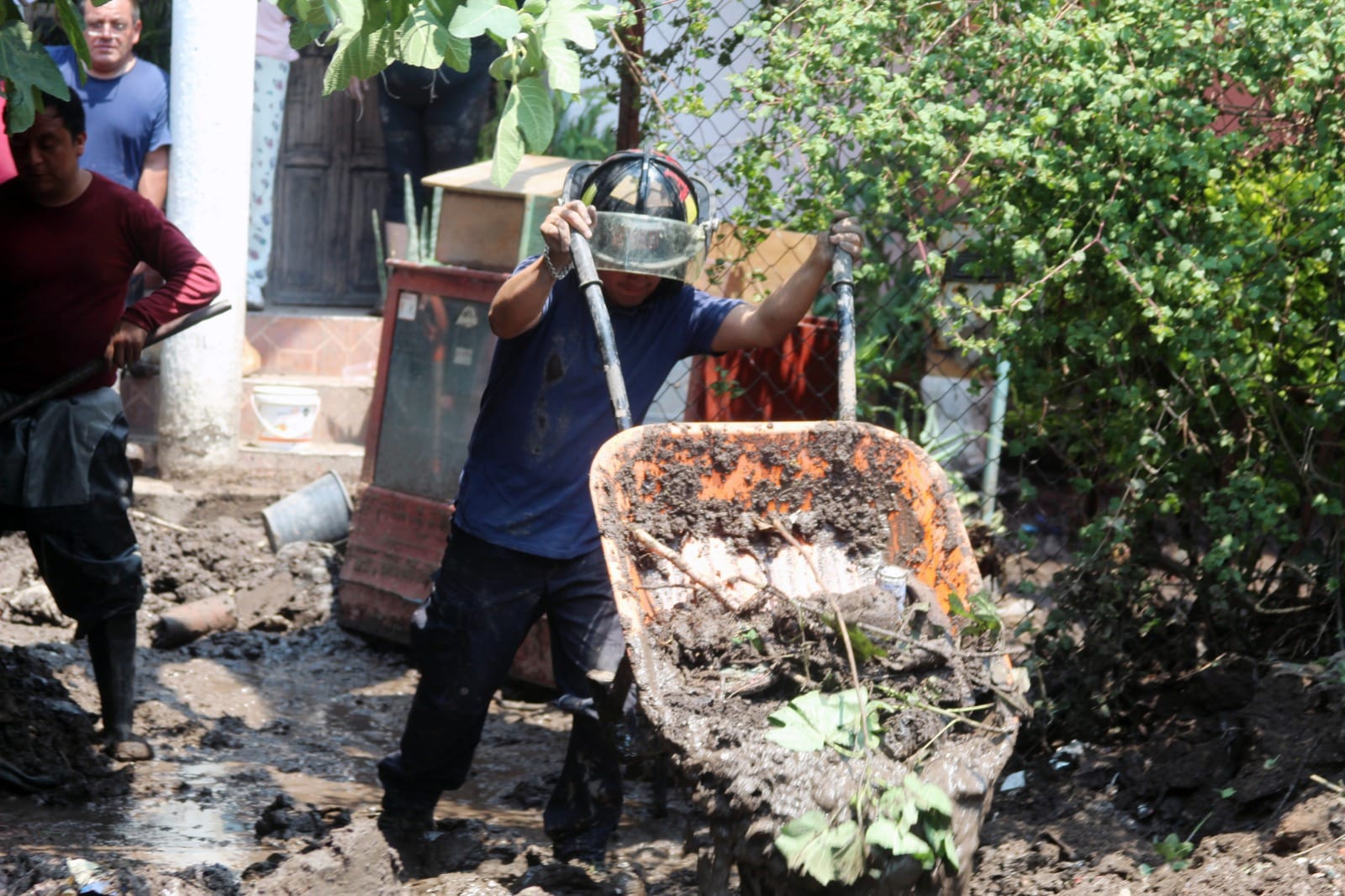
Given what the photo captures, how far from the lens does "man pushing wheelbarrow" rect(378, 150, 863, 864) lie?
371cm

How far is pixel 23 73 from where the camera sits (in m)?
2.92

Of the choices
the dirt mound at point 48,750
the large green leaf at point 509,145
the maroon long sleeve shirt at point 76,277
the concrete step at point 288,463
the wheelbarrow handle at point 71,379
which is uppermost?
the large green leaf at point 509,145

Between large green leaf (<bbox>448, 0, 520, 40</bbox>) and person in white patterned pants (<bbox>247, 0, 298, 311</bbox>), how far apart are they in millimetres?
5491

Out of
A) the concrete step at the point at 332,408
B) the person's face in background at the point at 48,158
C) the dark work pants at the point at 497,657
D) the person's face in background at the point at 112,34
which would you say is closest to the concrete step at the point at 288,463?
the concrete step at the point at 332,408

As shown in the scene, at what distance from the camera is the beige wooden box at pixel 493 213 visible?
17.2 ft

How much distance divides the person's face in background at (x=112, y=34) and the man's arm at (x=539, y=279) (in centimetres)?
371

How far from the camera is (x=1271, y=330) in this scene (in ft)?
13.0

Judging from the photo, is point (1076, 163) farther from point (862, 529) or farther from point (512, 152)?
point (512, 152)

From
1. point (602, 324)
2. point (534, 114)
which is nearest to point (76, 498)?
point (602, 324)

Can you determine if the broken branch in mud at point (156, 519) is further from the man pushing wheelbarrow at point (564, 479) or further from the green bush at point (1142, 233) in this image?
the green bush at point (1142, 233)

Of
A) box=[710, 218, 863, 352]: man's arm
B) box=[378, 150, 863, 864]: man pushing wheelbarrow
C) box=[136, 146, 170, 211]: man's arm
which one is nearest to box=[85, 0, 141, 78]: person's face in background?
A: box=[136, 146, 170, 211]: man's arm

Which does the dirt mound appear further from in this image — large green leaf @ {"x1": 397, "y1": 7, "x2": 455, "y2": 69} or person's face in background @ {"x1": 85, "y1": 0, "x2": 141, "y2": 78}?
person's face in background @ {"x1": 85, "y1": 0, "x2": 141, "y2": 78}

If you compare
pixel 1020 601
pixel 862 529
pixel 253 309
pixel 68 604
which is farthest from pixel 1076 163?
pixel 253 309

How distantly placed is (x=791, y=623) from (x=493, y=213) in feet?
9.14
